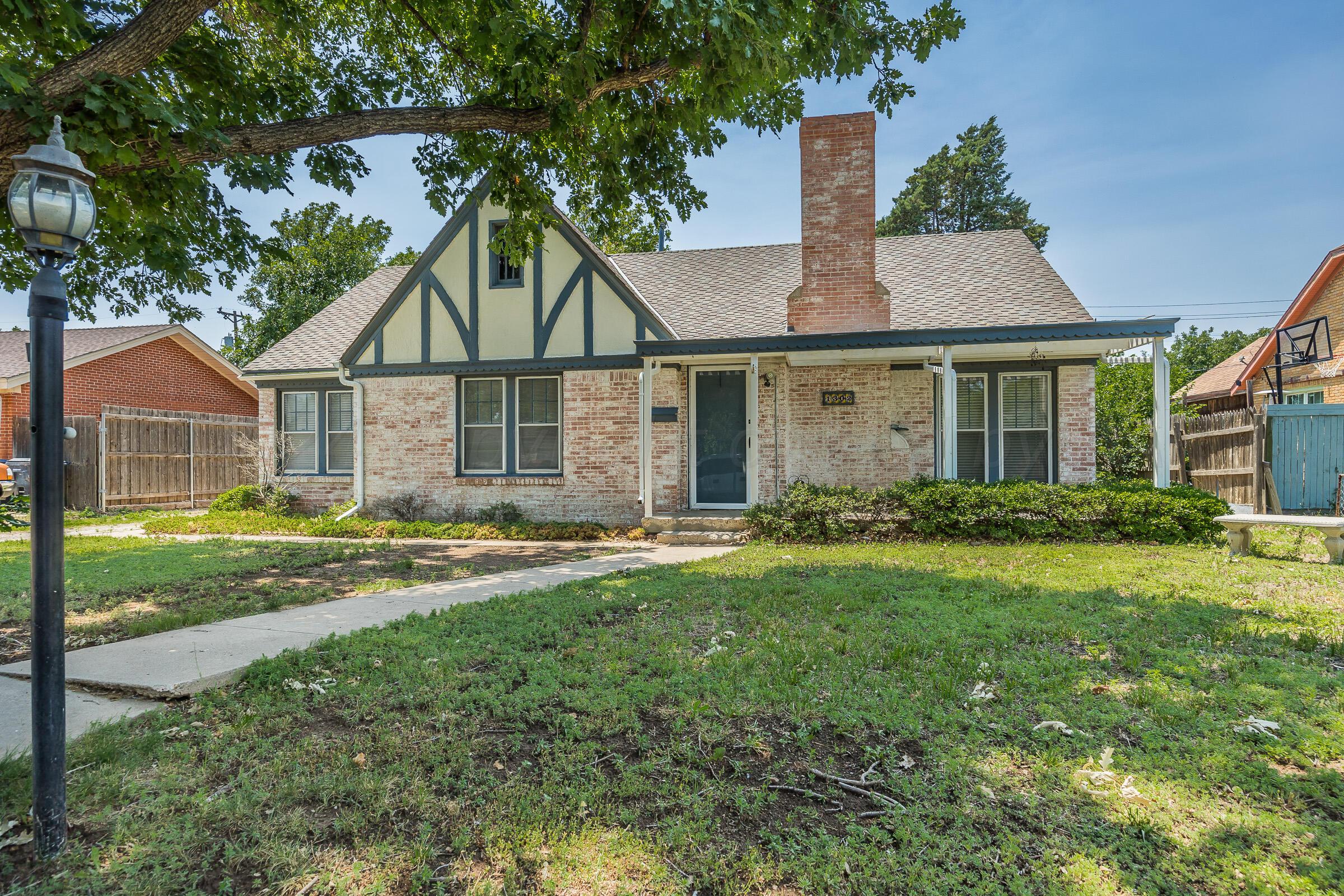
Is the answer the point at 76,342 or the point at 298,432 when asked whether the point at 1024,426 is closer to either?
the point at 298,432

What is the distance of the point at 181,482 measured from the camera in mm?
18125

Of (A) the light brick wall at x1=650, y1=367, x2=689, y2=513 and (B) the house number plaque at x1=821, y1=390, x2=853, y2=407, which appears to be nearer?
(B) the house number plaque at x1=821, y1=390, x2=853, y2=407

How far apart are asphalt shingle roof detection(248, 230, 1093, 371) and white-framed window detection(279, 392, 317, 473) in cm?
79

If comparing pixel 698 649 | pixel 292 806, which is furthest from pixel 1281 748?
pixel 292 806

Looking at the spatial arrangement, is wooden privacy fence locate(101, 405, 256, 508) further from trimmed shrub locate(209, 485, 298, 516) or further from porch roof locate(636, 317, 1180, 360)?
porch roof locate(636, 317, 1180, 360)

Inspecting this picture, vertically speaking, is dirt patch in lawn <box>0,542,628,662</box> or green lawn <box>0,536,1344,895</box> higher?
green lawn <box>0,536,1344,895</box>

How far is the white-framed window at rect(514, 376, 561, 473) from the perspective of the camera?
12945 millimetres

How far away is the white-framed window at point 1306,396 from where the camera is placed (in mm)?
16938

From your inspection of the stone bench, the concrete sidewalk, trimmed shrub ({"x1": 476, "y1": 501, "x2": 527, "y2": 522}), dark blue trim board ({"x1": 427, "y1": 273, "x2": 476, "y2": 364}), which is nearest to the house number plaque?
the stone bench

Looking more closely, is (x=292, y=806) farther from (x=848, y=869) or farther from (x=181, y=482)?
(x=181, y=482)

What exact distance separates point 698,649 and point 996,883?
2.59 metres

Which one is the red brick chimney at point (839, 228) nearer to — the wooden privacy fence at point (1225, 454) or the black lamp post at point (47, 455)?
the wooden privacy fence at point (1225, 454)

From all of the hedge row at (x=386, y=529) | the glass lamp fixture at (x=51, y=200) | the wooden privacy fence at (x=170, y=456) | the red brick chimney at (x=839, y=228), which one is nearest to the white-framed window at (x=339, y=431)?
the hedge row at (x=386, y=529)

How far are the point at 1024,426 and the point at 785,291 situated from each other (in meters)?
5.16
